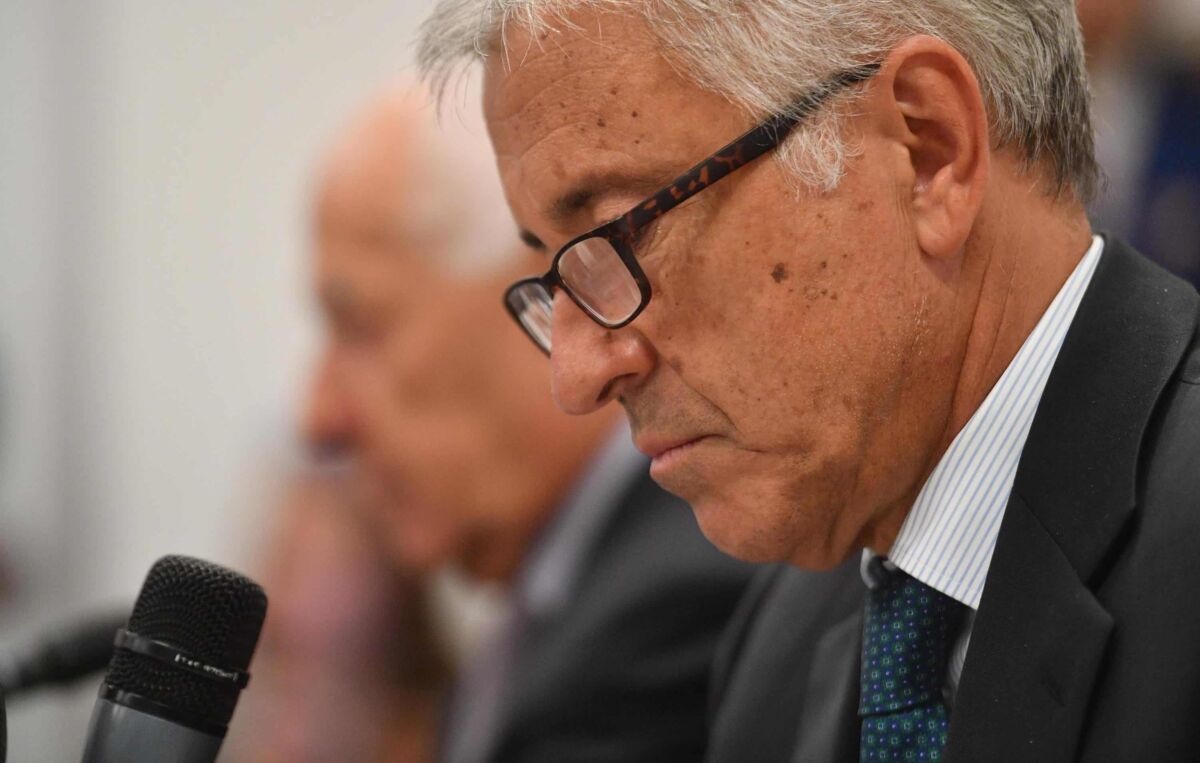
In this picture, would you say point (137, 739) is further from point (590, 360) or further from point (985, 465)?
point (985, 465)

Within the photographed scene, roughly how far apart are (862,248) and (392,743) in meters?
1.71

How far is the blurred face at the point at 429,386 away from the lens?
2.12 m

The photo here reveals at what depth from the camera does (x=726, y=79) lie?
101cm

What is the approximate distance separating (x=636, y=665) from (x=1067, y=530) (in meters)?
0.86

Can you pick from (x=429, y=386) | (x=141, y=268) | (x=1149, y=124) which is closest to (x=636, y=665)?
(x=429, y=386)

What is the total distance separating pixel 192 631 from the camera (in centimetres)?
97

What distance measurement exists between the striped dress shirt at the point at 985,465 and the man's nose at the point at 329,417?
54.8 inches

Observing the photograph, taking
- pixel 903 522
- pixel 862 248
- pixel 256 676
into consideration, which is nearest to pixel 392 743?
pixel 256 676

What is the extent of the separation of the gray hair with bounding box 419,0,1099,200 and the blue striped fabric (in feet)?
0.48

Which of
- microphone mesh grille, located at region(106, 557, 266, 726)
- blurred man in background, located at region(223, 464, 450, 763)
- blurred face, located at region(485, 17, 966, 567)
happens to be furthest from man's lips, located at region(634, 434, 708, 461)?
blurred man in background, located at region(223, 464, 450, 763)

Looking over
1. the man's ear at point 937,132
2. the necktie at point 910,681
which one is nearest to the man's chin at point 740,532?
the necktie at point 910,681

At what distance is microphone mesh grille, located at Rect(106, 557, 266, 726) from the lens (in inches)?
37.3

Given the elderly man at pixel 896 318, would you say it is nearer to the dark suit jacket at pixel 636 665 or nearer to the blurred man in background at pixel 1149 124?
the dark suit jacket at pixel 636 665

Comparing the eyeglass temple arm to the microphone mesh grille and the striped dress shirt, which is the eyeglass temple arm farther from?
the microphone mesh grille
